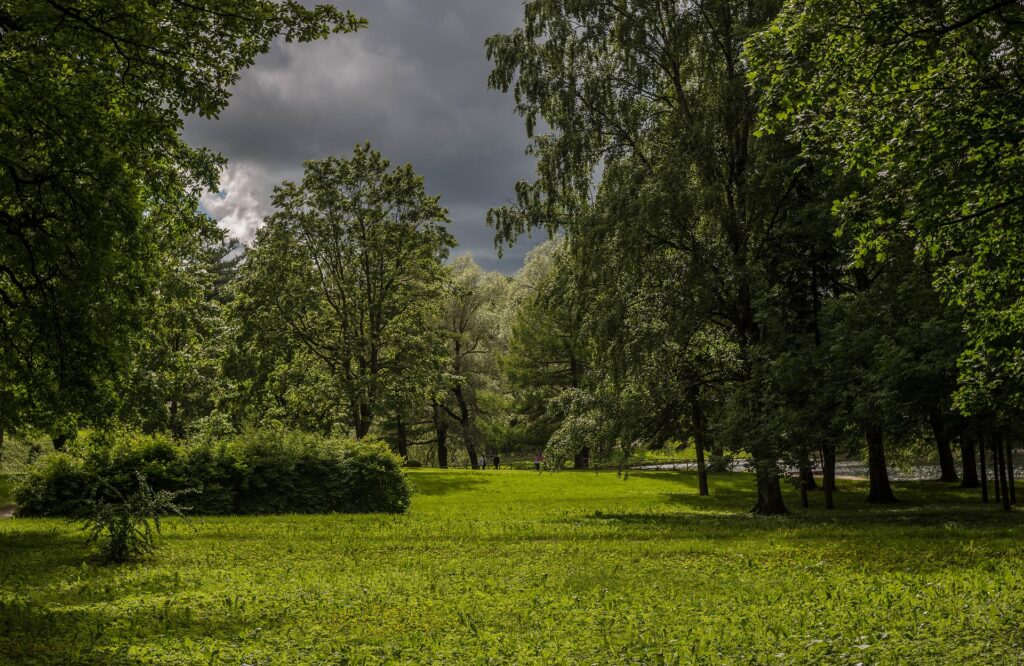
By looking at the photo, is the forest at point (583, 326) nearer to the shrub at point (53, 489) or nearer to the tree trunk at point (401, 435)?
the shrub at point (53, 489)

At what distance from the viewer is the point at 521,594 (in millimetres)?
10953

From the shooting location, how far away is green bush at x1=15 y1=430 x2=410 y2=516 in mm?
19344

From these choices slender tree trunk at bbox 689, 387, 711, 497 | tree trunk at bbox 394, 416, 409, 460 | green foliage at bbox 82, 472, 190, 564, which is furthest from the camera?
tree trunk at bbox 394, 416, 409, 460

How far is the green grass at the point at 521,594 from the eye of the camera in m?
8.07

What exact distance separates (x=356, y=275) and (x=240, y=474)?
18.6 meters

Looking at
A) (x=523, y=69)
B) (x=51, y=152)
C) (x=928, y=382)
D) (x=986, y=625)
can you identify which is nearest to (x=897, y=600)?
(x=986, y=625)

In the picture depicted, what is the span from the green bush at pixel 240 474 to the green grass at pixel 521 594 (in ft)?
4.63

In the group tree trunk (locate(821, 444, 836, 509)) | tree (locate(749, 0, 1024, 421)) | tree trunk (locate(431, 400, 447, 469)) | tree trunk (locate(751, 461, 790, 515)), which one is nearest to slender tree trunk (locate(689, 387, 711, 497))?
tree trunk (locate(751, 461, 790, 515))

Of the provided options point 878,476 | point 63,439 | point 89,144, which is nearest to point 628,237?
point 89,144

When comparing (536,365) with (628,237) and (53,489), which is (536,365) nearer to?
(628,237)

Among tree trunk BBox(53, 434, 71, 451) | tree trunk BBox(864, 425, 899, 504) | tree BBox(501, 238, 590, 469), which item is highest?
tree BBox(501, 238, 590, 469)

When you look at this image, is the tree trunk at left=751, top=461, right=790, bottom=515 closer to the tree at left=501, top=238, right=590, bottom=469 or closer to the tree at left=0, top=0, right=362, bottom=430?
the tree at left=0, top=0, right=362, bottom=430

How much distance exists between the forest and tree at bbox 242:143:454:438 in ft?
0.55

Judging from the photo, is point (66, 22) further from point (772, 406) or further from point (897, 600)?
point (772, 406)
